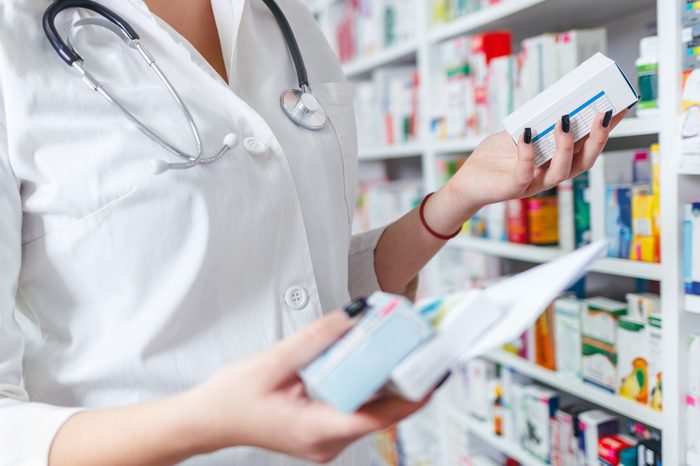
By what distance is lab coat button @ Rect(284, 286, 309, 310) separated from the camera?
2.64 feet

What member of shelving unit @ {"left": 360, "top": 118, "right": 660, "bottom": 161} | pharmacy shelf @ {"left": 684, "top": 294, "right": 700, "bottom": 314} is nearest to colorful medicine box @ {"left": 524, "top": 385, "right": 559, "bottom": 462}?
pharmacy shelf @ {"left": 684, "top": 294, "right": 700, "bottom": 314}

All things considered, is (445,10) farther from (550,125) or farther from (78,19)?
(78,19)

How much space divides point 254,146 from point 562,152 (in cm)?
40

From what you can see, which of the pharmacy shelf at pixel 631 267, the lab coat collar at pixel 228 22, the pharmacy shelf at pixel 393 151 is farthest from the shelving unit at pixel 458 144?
the lab coat collar at pixel 228 22

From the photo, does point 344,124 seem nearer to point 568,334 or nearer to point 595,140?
point 595,140

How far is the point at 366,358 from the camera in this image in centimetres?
53

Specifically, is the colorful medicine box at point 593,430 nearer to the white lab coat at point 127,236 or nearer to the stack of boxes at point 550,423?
the stack of boxes at point 550,423

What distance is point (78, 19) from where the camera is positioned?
2.60ft

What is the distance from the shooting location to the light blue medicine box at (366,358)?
1.74 ft

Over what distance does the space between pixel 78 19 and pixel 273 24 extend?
30cm

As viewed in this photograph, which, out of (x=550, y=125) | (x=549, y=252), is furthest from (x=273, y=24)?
(x=549, y=252)

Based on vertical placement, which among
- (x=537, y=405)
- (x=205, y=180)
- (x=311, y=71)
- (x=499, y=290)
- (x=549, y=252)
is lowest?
(x=537, y=405)

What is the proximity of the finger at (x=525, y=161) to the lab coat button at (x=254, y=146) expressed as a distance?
0.34 metres

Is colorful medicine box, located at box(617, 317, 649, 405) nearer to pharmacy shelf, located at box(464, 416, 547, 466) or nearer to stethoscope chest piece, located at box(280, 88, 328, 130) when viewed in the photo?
pharmacy shelf, located at box(464, 416, 547, 466)
